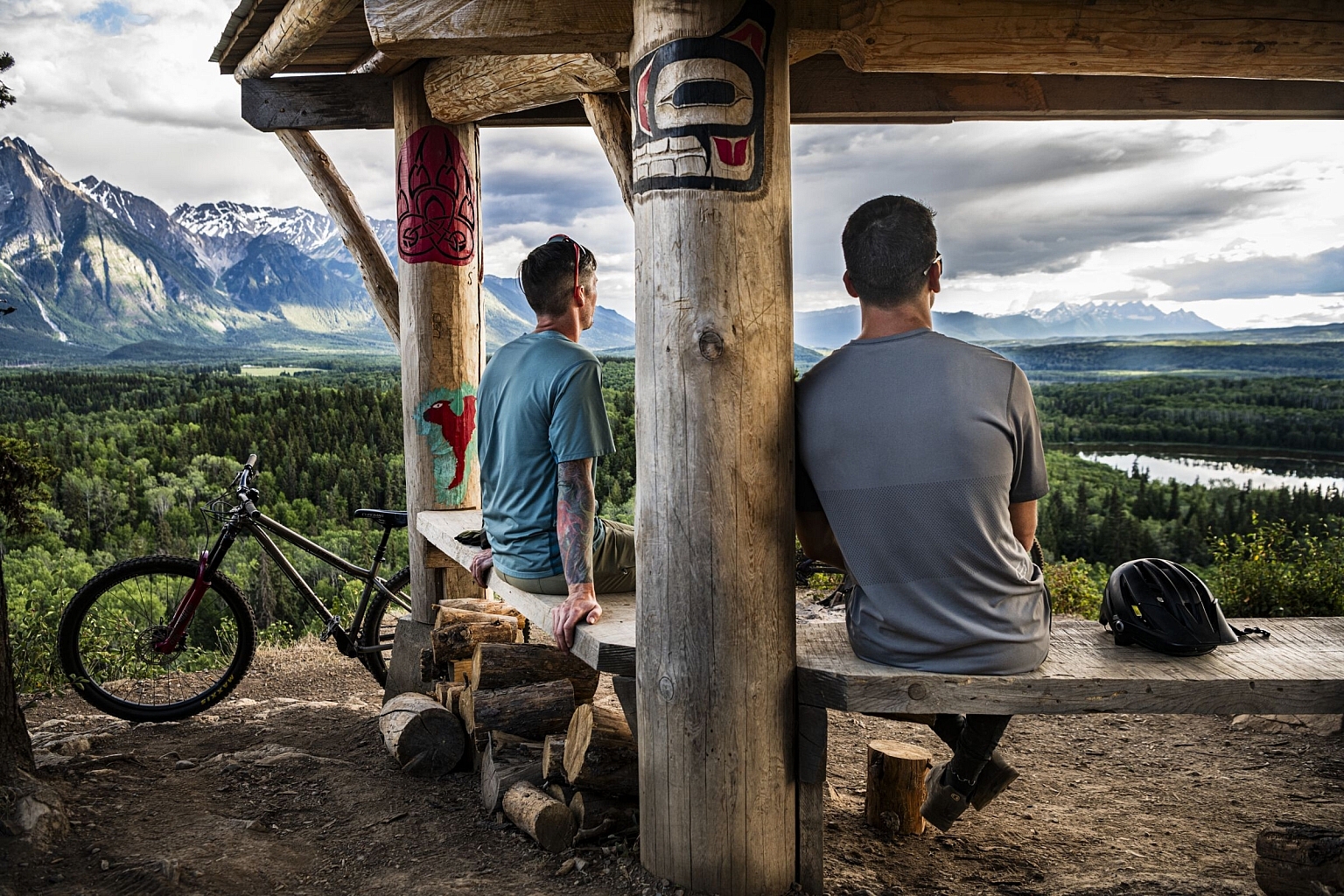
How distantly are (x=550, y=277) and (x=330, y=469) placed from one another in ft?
53.3

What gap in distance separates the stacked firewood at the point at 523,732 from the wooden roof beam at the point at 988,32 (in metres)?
2.10

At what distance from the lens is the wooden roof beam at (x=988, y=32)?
2.75 metres

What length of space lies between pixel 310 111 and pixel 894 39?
3.35 m

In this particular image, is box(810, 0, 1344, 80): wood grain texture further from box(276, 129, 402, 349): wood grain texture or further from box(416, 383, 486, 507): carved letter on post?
box(276, 129, 402, 349): wood grain texture

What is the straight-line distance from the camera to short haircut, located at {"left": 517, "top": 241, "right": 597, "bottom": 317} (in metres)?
3.21

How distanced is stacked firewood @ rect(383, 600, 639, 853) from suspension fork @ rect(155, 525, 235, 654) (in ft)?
3.49

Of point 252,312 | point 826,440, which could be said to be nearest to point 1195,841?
point 826,440

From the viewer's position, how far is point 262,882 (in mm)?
3010

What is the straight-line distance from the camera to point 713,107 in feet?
8.11

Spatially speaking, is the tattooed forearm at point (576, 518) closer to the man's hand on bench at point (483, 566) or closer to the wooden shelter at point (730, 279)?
the wooden shelter at point (730, 279)

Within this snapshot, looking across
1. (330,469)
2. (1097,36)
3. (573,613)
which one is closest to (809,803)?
(573,613)

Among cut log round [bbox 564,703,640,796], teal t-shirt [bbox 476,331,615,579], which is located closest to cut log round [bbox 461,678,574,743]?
cut log round [bbox 564,703,640,796]

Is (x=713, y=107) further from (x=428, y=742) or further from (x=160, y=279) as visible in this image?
(x=160, y=279)

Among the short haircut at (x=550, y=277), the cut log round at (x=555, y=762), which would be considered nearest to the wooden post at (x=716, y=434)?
the short haircut at (x=550, y=277)
